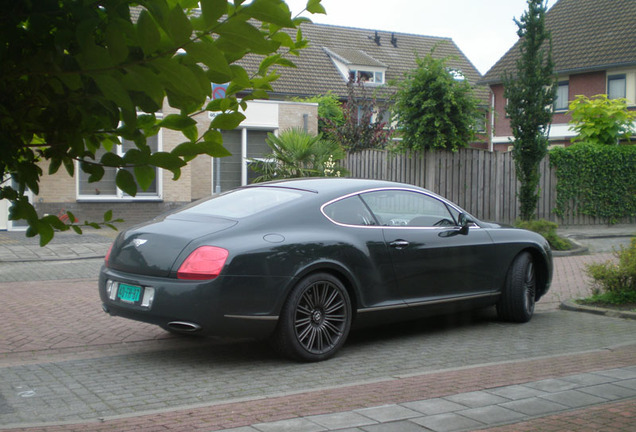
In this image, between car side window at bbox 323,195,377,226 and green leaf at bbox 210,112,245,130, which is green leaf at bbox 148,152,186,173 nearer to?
green leaf at bbox 210,112,245,130

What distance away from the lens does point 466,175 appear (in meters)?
19.5

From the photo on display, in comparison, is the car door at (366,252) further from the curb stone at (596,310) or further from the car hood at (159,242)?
the curb stone at (596,310)

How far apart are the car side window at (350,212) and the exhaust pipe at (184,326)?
163 centimetres

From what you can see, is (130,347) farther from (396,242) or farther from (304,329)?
(396,242)

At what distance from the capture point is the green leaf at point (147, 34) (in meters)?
1.48

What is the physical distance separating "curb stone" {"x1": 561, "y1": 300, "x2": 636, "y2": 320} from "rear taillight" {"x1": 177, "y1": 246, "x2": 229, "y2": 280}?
5229mm

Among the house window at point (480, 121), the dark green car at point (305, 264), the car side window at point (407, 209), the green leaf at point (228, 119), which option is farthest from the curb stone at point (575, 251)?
the green leaf at point (228, 119)

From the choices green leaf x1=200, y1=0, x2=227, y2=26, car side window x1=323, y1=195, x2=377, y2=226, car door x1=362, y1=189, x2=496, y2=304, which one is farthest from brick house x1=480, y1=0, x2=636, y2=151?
green leaf x1=200, y1=0, x2=227, y2=26

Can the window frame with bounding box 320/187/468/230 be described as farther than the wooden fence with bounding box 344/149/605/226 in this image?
No

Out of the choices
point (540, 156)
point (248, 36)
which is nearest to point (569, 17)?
point (540, 156)

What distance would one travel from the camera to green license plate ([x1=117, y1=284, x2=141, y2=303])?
19.5 feet

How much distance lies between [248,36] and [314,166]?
51.8ft

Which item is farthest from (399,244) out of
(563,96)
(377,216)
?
(563,96)

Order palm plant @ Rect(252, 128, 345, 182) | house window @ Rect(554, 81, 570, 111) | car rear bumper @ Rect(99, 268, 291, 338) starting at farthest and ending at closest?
house window @ Rect(554, 81, 570, 111)
palm plant @ Rect(252, 128, 345, 182)
car rear bumper @ Rect(99, 268, 291, 338)
